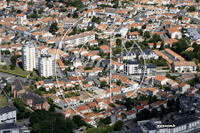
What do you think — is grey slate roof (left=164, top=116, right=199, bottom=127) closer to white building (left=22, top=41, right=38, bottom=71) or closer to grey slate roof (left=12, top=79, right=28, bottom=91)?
grey slate roof (left=12, top=79, right=28, bottom=91)

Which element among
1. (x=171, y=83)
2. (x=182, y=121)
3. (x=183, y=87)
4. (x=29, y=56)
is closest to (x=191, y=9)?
(x=171, y=83)

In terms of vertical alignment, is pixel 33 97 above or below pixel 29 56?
below

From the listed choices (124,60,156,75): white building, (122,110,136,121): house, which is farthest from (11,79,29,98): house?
(124,60,156,75): white building

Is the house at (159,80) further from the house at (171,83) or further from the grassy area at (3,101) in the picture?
the grassy area at (3,101)

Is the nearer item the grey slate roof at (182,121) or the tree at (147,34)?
the grey slate roof at (182,121)

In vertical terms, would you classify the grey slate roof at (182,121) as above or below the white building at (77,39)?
below

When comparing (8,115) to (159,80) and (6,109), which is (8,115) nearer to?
(6,109)

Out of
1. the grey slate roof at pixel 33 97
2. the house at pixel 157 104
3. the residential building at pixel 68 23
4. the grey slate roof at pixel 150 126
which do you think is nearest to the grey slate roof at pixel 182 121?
the grey slate roof at pixel 150 126
